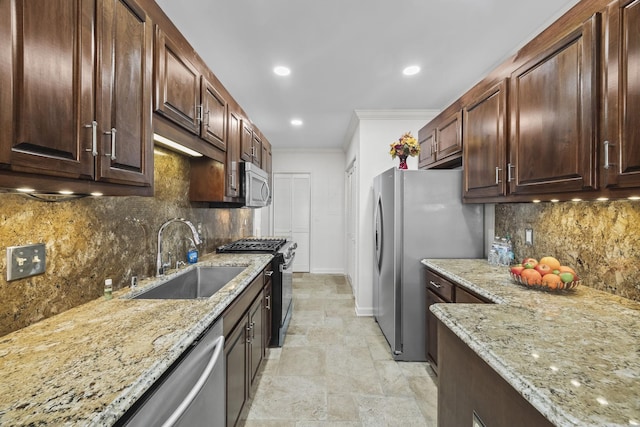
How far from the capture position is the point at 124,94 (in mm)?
1113

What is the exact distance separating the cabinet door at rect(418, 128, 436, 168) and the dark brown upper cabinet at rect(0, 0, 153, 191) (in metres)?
2.55

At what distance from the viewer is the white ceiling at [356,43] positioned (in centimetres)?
186

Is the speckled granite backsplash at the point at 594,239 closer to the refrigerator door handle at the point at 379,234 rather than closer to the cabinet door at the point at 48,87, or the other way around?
the refrigerator door handle at the point at 379,234

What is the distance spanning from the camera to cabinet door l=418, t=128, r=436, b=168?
9.60 feet

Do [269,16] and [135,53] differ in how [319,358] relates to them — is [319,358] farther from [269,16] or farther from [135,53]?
[269,16]

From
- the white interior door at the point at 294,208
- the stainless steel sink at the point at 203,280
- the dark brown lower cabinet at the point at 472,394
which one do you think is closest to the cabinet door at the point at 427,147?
the dark brown lower cabinet at the point at 472,394

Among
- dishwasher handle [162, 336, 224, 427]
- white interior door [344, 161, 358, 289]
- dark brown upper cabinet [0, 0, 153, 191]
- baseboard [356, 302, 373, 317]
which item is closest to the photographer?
dark brown upper cabinet [0, 0, 153, 191]

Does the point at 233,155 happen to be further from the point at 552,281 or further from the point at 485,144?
the point at 552,281

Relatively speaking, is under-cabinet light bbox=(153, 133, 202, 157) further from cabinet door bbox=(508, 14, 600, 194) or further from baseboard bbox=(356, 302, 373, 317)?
baseboard bbox=(356, 302, 373, 317)

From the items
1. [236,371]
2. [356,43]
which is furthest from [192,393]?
[356,43]

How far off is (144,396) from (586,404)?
112 cm

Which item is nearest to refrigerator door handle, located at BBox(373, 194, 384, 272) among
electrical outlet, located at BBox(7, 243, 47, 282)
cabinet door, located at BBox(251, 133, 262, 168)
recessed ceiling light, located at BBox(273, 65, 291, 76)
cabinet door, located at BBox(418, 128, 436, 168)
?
cabinet door, located at BBox(418, 128, 436, 168)

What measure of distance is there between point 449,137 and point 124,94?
244 cm

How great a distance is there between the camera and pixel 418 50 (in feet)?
7.72
